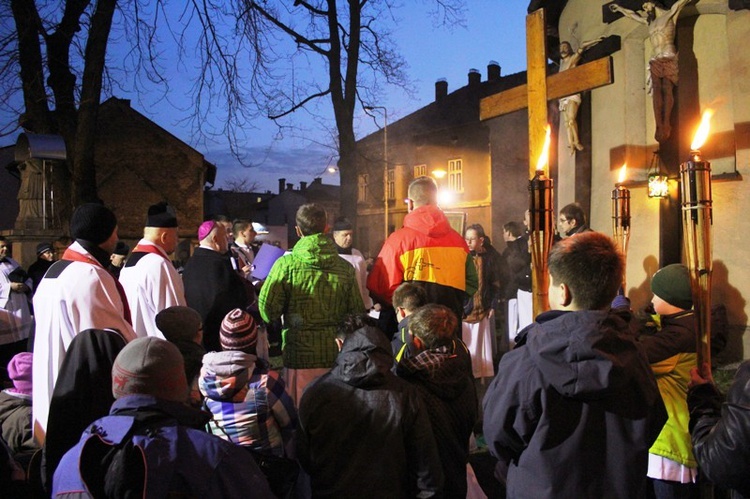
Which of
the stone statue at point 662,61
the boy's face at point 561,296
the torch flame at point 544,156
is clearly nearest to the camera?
the boy's face at point 561,296

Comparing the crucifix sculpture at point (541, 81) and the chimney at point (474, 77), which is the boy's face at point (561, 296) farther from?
the chimney at point (474, 77)

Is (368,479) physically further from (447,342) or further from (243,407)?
(447,342)

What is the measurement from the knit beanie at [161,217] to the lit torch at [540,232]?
118 inches

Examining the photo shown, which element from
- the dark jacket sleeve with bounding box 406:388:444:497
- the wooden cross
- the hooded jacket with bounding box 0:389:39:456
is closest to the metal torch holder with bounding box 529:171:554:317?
the dark jacket sleeve with bounding box 406:388:444:497

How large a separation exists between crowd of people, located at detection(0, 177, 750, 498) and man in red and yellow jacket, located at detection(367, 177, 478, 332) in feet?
0.04

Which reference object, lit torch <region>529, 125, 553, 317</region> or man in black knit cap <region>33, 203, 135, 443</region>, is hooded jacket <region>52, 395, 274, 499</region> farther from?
lit torch <region>529, 125, 553, 317</region>

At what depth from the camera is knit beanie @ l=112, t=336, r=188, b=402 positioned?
2223mm

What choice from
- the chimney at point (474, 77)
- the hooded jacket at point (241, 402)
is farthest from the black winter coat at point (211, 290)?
the chimney at point (474, 77)

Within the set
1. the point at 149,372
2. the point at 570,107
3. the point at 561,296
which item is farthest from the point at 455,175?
the point at 149,372

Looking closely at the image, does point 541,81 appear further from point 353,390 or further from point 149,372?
point 149,372

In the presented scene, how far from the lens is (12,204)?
32.0 metres

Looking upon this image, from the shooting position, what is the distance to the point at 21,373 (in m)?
3.88

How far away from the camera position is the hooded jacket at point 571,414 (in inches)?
85.5

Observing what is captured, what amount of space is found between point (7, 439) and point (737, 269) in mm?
9644
